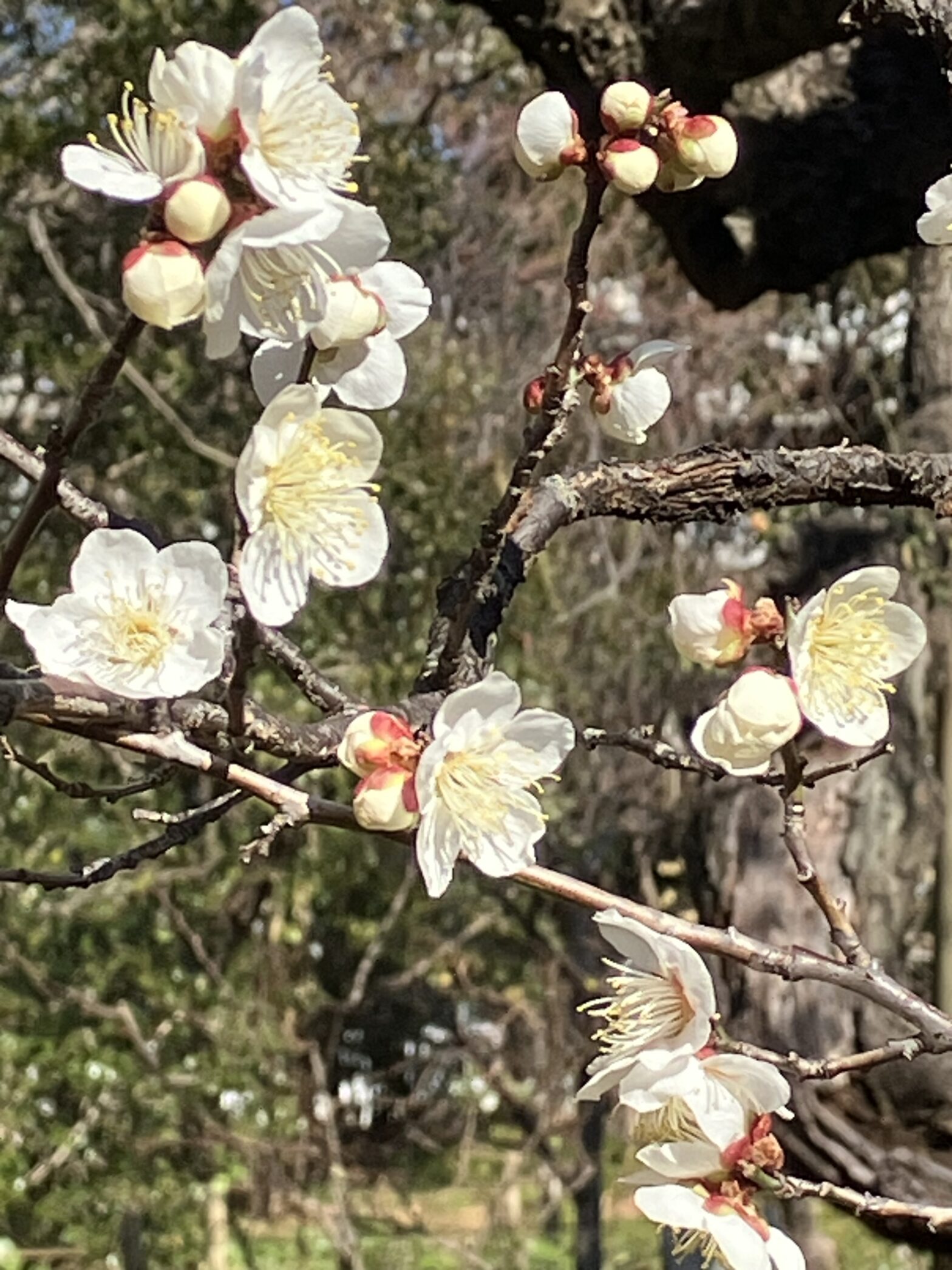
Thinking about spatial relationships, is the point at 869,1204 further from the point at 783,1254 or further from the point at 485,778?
the point at 485,778

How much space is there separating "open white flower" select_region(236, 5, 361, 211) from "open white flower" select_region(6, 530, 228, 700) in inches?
5.7

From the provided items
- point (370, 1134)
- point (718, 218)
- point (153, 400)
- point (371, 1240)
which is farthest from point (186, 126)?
point (370, 1134)

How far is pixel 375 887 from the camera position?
331 centimetres

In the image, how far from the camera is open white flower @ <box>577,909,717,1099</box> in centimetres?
62

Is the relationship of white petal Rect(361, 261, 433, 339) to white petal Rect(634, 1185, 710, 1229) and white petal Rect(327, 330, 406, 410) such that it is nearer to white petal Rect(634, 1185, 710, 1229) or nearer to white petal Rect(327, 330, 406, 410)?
white petal Rect(327, 330, 406, 410)

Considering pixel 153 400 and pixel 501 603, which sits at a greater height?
pixel 153 400

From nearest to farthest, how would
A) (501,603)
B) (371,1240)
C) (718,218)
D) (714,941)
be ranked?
(714,941)
(501,603)
(718,218)
(371,1240)

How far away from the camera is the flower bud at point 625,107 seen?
662mm

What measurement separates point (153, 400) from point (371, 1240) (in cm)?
Result: 237

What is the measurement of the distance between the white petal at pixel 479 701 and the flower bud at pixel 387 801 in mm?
34

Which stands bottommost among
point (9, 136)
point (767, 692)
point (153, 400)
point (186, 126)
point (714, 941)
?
point (714, 941)

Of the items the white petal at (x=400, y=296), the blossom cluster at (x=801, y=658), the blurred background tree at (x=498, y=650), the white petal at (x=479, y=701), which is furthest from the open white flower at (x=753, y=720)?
the blurred background tree at (x=498, y=650)

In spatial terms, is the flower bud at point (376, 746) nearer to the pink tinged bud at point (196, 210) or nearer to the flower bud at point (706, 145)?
the pink tinged bud at point (196, 210)

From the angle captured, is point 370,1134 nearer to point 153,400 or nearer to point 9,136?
point 153,400
